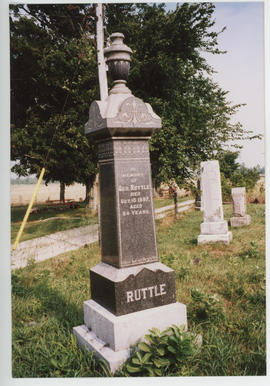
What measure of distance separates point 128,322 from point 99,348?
15.6 inches

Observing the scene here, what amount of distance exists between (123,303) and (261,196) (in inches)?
578

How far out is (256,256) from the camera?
22.2 feet

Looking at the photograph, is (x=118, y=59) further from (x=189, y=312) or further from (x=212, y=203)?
(x=212, y=203)

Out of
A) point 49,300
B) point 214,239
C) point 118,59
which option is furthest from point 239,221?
point 118,59

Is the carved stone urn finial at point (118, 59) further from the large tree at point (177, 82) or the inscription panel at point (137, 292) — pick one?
the large tree at point (177, 82)

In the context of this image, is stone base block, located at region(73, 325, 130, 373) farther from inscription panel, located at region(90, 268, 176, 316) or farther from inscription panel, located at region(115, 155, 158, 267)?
inscription panel, located at region(115, 155, 158, 267)

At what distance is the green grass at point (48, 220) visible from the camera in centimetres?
1036

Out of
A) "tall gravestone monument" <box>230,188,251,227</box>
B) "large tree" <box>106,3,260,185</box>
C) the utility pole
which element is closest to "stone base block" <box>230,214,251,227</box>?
"tall gravestone monument" <box>230,188,251,227</box>

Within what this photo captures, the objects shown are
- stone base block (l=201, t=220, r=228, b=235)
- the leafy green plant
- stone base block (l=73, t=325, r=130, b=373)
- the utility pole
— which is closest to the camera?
the leafy green plant

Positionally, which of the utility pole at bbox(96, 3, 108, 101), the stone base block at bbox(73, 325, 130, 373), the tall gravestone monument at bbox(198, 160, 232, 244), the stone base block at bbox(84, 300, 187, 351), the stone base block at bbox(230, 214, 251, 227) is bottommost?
the stone base block at bbox(73, 325, 130, 373)

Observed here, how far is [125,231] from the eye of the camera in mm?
3441

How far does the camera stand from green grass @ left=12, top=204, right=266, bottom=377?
328 centimetres

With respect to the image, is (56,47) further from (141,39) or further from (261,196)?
(261,196)

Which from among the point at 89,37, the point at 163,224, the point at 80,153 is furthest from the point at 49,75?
the point at 163,224
